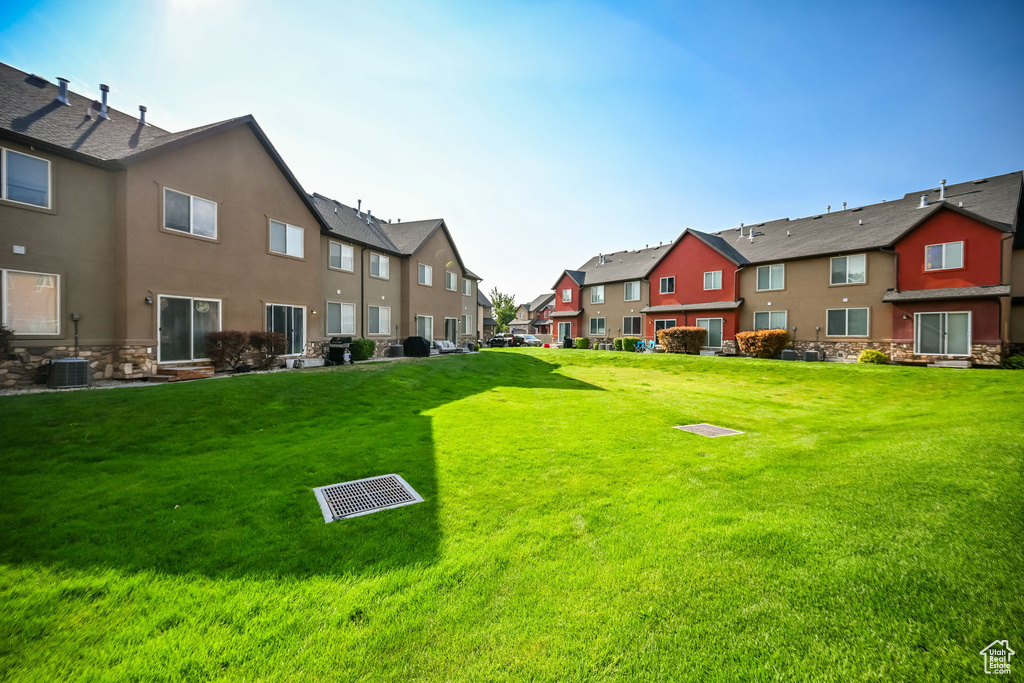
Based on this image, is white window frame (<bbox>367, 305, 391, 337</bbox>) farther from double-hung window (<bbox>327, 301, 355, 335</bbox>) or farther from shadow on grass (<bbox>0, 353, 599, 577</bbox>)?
shadow on grass (<bbox>0, 353, 599, 577</bbox>)

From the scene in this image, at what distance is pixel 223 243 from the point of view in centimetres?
1398

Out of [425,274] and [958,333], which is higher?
[425,274]

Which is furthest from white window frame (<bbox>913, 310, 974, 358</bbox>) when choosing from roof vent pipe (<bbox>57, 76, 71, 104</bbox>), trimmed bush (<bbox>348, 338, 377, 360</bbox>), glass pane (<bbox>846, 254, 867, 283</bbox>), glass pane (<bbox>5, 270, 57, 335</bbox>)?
roof vent pipe (<bbox>57, 76, 71, 104</bbox>)

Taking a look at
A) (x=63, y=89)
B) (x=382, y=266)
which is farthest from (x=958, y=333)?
(x=63, y=89)

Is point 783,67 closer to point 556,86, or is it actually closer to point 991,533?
point 556,86

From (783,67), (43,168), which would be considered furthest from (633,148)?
(43,168)

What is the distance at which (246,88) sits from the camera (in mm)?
13430

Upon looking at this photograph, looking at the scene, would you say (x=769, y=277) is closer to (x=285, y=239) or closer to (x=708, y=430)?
(x=708, y=430)

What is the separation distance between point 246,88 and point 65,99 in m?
5.32

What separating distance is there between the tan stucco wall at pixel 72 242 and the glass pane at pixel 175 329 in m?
1.15

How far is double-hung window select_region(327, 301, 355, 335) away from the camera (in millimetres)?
19203

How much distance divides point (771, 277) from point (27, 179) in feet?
109

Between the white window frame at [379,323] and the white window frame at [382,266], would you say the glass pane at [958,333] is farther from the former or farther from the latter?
the white window frame at [382,266]

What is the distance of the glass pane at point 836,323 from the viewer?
71.8ft
